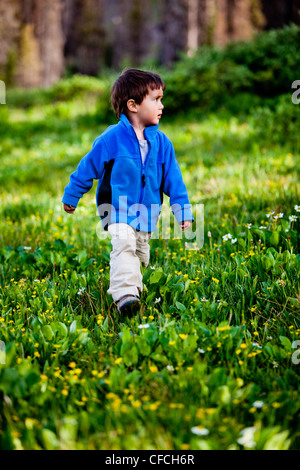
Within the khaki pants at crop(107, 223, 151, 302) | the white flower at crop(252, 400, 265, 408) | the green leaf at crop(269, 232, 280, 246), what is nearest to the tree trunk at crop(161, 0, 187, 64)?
the green leaf at crop(269, 232, 280, 246)

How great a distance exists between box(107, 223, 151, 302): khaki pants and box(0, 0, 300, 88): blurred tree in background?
25.1 ft

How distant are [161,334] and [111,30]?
1453 inches

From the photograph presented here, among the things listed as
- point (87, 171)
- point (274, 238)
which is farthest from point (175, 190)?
point (274, 238)

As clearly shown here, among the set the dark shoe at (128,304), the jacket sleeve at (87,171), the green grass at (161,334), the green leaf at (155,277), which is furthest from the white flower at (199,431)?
the jacket sleeve at (87,171)

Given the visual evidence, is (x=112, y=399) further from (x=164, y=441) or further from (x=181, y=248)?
(x=181, y=248)

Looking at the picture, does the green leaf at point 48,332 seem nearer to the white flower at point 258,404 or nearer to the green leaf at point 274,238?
the white flower at point 258,404

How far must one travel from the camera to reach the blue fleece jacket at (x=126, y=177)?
275 cm

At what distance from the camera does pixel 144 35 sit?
107ft

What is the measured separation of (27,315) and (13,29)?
768 inches

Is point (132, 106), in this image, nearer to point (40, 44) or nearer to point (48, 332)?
point (48, 332)

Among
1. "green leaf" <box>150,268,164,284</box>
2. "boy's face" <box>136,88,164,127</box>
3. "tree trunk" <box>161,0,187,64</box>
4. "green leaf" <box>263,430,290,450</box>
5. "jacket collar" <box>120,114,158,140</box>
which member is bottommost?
"green leaf" <box>263,430,290,450</box>

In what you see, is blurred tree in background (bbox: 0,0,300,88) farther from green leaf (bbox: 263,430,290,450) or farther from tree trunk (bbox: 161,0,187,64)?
green leaf (bbox: 263,430,290,450)

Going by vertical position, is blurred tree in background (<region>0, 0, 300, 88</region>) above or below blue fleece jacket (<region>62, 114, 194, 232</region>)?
above

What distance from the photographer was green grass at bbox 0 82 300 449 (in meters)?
1.63
